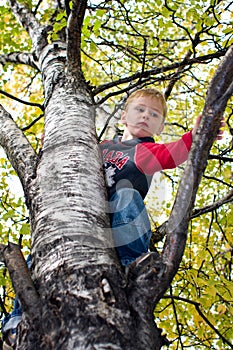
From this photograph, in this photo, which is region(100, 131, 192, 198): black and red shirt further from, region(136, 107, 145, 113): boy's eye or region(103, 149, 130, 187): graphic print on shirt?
region(136, 107, 145, 113): boy's eye

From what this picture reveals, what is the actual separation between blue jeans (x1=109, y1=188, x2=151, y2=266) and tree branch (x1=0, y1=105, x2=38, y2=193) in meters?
0.48

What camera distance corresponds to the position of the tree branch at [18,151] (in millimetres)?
2162

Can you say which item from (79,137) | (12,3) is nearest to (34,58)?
(12,3)

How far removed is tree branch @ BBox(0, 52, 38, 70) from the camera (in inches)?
180

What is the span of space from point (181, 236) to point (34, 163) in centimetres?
102

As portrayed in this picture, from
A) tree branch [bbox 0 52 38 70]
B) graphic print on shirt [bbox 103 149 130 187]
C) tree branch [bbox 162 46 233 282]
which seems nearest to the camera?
tree branch [bbox 162 46 233 282]

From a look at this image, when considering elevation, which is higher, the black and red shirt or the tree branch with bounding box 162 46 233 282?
the black and red shirt

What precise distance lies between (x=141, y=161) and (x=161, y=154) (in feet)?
0.59

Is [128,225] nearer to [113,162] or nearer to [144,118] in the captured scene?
[113,162]

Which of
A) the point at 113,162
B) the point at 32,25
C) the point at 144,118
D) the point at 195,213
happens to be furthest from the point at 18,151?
the point at 32,25

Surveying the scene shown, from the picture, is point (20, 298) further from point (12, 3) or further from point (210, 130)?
point (12, 3)

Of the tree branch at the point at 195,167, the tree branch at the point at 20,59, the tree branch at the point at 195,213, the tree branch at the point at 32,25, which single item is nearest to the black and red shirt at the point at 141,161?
the tree branch at the point at 195,213

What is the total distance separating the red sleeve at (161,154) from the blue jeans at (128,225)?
31 centimetres

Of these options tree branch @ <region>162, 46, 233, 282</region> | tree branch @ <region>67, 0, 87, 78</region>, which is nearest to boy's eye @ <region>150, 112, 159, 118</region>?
tree branch @ <region>67, 0, 87, 78</region>
